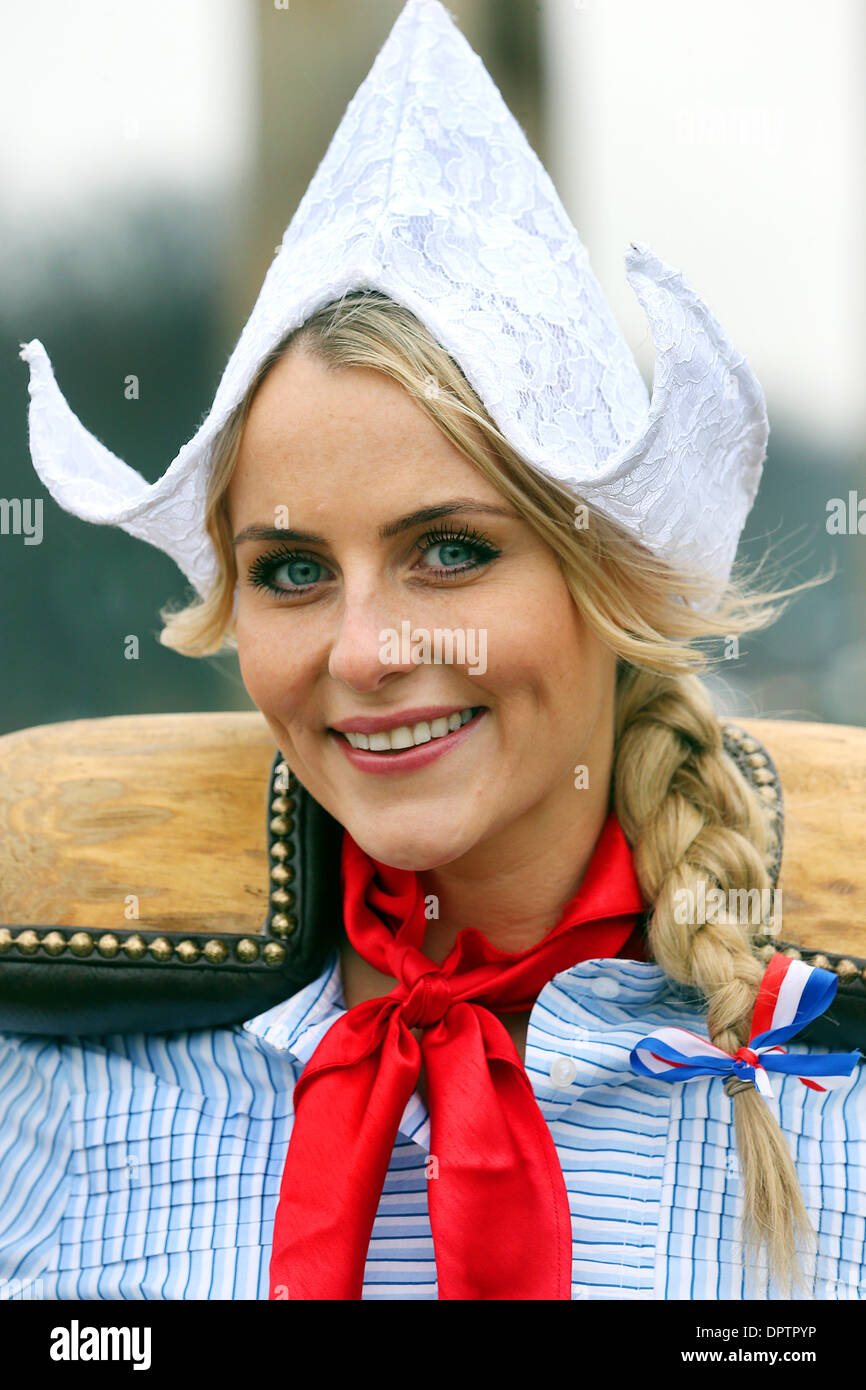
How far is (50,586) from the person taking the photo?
2.49m

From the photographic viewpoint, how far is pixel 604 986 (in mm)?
1259

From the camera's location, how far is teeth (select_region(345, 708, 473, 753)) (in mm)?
1166

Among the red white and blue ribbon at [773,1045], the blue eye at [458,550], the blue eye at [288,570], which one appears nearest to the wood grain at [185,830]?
the red white and blue ribbon at [773,1045]

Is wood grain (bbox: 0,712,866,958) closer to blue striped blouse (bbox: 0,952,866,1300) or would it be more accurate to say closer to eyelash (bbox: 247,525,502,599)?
blue striped blouse (bbox: 0,952,866,1300)

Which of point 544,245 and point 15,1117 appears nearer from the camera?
point 544,245

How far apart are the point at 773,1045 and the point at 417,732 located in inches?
18.4

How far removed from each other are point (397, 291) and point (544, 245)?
Result: 0.65ft

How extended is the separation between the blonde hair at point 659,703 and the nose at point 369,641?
16 cm

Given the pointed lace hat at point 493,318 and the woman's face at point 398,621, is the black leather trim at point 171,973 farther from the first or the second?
the pointed lace hat at point 493,318

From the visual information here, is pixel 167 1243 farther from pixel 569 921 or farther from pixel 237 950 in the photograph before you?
pixel 569 921

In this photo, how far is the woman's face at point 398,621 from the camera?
1093 mm

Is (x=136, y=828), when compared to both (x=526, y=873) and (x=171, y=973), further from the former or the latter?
(x=526, y=873)

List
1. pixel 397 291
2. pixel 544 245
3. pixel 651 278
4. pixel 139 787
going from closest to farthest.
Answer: pixel 651 278 → pixel 397 291 → pixel 544 245 → pixel 139 787

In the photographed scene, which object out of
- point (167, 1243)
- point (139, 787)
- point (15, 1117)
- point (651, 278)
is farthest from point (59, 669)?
point (651, 278)
